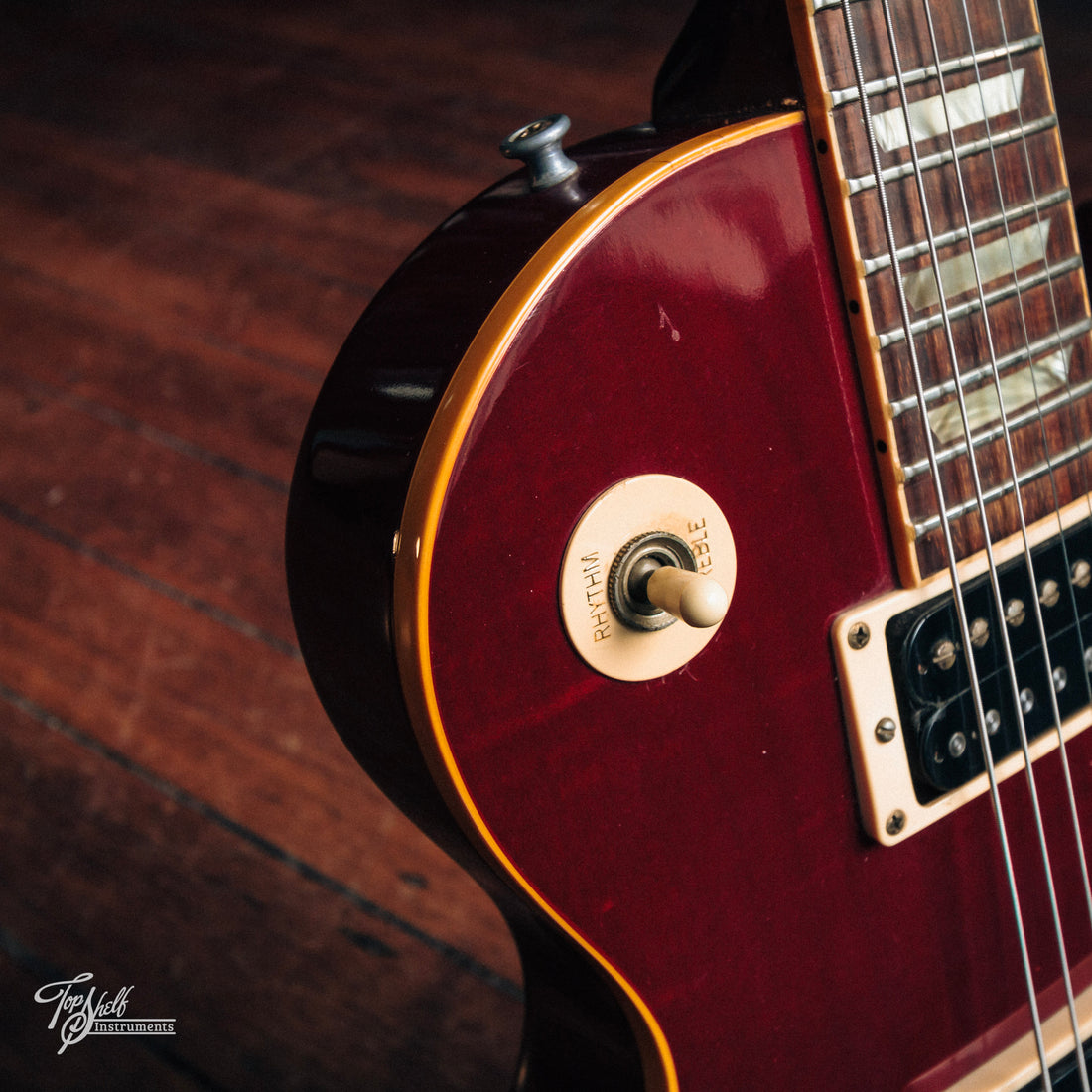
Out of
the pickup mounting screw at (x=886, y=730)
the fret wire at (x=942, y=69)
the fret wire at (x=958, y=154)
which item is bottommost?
the pickup mounting screw at (x=886, y=730)

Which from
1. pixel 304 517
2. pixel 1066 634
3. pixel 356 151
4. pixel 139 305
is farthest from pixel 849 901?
pixel 356 151

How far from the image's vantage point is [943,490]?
50 centimetres

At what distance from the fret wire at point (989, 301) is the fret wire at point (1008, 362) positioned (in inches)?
0.9

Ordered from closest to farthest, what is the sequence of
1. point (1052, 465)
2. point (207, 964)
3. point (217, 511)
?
point (1052, 465)
point (207, 964)
point (217, 511)

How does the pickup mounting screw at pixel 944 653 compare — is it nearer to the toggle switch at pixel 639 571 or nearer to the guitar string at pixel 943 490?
the guitar string at pixel 943 490

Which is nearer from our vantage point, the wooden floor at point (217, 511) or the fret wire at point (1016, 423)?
the fret wire at point (1016, 423)

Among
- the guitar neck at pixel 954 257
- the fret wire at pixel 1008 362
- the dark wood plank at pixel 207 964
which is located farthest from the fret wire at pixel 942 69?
the dark wood plank at pixel 207 964

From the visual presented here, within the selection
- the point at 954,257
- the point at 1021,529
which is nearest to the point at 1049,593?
the point at 1021,529

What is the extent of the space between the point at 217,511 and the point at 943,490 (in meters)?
1.00

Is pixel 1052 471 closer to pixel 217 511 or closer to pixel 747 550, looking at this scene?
pixel 747 550

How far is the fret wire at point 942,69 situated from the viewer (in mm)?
444

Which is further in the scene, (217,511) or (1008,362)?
(217,511)

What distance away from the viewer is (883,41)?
18.0 inches

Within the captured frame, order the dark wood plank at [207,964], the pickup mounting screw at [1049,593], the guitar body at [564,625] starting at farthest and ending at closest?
the dark wood plank at [207,964] < the pickup mounting screw at [1049,593] < the guitar body at [564,625]
